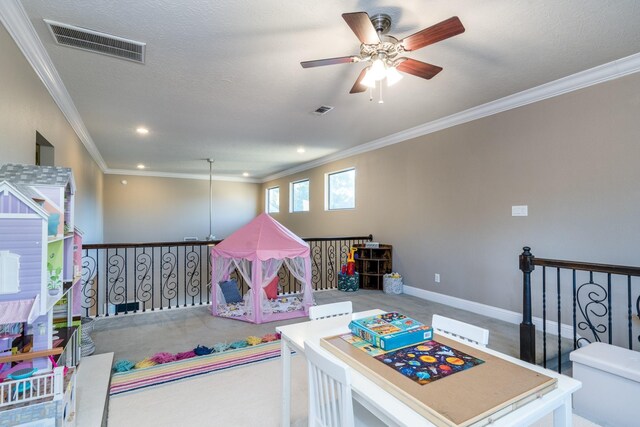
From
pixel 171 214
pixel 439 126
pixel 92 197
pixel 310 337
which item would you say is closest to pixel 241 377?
pixel 310 337

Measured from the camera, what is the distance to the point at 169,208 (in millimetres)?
9148

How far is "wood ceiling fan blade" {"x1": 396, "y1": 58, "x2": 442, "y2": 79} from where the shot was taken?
2.31 m

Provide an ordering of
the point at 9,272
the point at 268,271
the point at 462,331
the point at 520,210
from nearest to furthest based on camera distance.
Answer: the point at 9,272 → the point at 462,331 → the point at 520,210 → the point at 268,271

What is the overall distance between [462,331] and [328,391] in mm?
836

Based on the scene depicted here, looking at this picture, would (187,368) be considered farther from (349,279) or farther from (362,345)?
(349,279)

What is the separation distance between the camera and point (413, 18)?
7.42ft

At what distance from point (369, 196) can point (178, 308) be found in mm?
3751

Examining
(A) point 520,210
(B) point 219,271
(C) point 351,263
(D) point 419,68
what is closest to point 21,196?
(D) point 419,68

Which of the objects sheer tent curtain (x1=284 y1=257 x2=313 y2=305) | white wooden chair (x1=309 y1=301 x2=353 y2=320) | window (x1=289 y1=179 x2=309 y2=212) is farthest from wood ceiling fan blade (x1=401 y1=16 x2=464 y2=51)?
window (x1=289 y1=179 x2=309 y2=212)

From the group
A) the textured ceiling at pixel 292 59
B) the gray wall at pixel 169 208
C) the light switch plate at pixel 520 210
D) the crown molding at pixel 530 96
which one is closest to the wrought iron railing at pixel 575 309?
the light switch plate at pixel 520 210

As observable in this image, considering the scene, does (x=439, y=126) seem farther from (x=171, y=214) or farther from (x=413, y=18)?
(x=171, y=214)

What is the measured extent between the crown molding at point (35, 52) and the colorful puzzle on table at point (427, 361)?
312cm

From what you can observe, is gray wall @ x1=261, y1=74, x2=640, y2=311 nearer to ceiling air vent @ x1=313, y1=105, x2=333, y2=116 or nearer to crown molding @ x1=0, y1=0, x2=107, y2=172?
ceiling air vent @ x1=313, y1=105, x2=333, y2=116

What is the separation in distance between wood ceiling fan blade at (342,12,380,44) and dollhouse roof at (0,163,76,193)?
6.24ft
